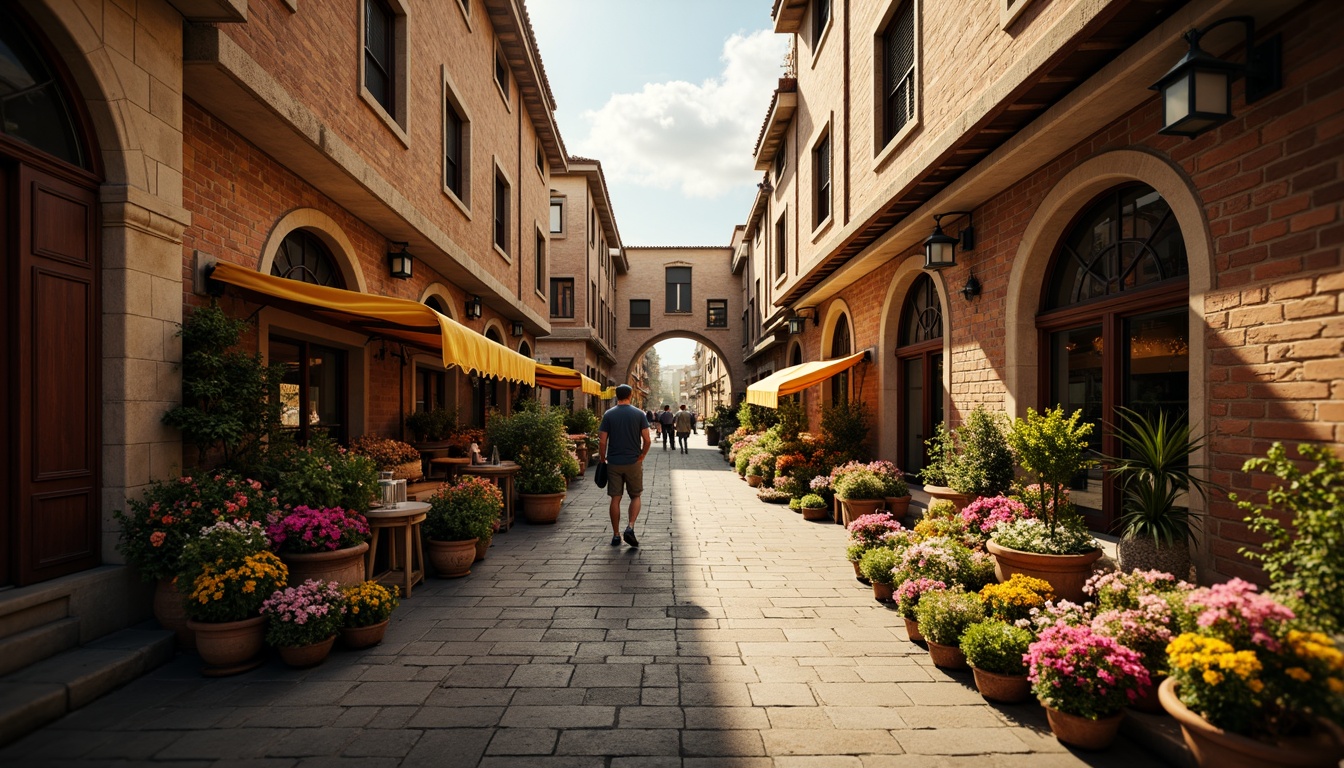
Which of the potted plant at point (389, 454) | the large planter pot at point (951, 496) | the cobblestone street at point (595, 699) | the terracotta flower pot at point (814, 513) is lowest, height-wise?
the terracotta flower pot at point (814, 513)

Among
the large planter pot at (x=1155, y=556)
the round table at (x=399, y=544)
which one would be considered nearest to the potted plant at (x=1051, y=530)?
the large planter pot at (x=1155, y=556)

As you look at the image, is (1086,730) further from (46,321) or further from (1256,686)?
(46,321)

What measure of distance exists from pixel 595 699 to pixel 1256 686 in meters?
2.94

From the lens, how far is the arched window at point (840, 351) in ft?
38.0

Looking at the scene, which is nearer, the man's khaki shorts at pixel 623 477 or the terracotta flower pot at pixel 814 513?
the man's khaki shorts at pixel 623 477

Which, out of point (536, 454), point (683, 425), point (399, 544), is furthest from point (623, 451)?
point (683, 425)

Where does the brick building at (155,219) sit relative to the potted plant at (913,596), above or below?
above

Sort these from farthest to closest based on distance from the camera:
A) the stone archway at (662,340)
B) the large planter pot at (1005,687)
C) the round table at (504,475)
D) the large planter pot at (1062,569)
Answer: the stone archway at (662,340)
the round table at (504,475)
the large planter pot at (1062,569)
the large planter pot at (1005,687)

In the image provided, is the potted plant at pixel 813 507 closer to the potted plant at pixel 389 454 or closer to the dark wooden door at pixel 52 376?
the potted plant at pixel 389 454

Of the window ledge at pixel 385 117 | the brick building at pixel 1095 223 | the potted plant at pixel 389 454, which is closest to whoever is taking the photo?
the brick building at pixel 1095 223

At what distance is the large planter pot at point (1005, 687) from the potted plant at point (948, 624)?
1.06 feet

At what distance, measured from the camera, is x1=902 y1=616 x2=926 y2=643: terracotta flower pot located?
421 centimetres

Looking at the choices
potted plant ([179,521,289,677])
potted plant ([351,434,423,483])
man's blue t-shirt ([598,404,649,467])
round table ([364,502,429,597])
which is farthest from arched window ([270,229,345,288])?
man's blue t-shirt ([598,404,649,467])

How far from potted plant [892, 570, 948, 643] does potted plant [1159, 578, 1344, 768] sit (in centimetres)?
168
